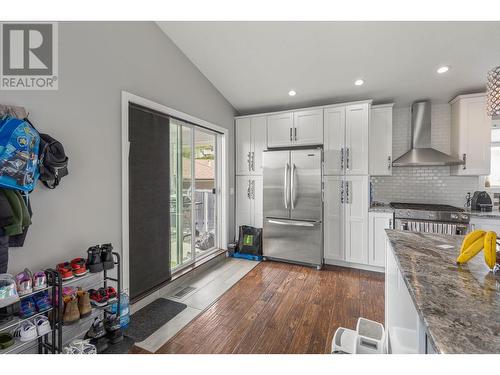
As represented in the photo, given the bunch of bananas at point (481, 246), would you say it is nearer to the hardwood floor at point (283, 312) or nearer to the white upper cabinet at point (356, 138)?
the hardwood floor at point (283, 312)

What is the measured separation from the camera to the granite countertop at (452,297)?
0.66 meters

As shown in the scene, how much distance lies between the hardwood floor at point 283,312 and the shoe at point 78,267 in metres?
0.84

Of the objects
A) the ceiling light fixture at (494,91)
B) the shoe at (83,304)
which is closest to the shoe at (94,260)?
the shoe at (83,304)

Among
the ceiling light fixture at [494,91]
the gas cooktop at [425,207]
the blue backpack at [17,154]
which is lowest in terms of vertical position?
the gas cooktop at [425,207]

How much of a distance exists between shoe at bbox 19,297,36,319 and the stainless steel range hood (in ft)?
14.1

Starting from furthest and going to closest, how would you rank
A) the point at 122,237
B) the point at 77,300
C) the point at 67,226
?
the point at 122,237
the point at 67,226
the point at 77,300

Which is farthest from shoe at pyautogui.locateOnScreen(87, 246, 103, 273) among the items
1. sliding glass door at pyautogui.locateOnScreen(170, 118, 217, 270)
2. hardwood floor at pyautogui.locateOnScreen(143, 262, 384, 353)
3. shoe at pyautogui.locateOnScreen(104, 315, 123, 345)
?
sliding glass door at pyautogui.locateOnScreen(170, 118, 217, 270)

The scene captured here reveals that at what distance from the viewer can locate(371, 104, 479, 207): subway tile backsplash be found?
3656mm

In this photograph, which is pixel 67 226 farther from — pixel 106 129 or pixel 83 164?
pixel 106 129

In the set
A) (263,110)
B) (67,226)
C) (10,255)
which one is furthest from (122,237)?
(263,110)

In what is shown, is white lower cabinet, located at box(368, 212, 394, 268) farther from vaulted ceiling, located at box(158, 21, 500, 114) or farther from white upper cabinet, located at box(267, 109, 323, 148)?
vaulted ceiling, located at box(158, 21, 500, 114)

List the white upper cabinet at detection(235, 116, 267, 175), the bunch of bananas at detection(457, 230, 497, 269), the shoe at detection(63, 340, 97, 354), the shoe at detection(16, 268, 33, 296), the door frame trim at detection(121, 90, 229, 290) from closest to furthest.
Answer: the bunch of bananas at detection(457, 230, 497, 269) < the shoe at detection(16, 268, 33, 296) < the shoe at detection(63, 340, 97, 354) < the door frame trim at detection(121, 90, 229, 290) < the white upper cabinet at detection(235, 116, 267, 175)

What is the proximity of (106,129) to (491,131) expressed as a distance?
4869 mm
